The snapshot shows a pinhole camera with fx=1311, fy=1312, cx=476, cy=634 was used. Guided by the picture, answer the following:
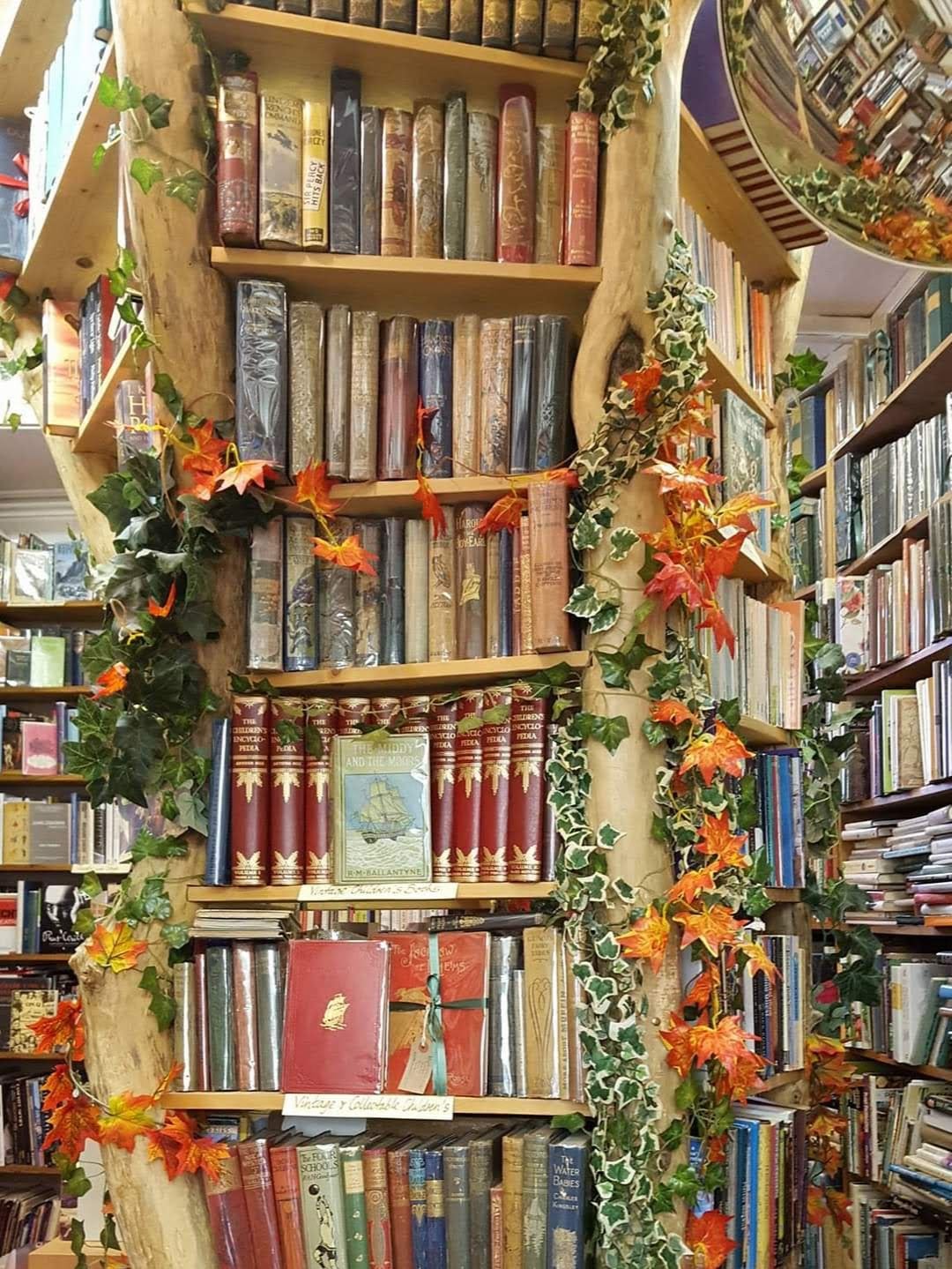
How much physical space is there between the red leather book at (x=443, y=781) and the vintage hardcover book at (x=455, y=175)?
0.68 metres

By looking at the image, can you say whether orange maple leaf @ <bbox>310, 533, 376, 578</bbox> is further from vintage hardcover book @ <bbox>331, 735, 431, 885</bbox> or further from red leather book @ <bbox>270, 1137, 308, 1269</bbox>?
red leather book @ <bbox>270, 1137, 308, 1269</bbox>

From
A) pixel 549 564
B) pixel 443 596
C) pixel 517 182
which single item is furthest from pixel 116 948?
pixel 517 182

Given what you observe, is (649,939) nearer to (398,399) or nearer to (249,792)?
(249,792)

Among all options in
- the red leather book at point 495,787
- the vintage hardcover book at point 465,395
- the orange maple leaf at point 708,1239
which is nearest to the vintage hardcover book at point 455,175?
the vintage hardcover book at point 465,395

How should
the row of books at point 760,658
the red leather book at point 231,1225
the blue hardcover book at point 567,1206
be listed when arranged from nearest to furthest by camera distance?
the blue hardcover book at point 567,1206, the red leather book at point 231,1225, the row of books at point 760,658

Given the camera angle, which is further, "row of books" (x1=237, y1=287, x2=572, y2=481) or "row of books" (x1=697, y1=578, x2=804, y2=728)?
"row of books" (x1=697, y1=578, x2=804, y2=728)

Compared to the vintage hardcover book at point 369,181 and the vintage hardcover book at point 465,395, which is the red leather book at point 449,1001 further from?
the vintage hardcover book at point 369,181

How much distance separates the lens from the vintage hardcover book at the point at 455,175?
6.35ft

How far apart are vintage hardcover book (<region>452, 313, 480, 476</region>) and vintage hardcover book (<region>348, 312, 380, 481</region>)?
118 mm

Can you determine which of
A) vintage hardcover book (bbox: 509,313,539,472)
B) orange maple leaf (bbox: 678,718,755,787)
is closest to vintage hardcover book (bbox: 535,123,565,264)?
vintage hardcover book (bbox: 509,313,539,472)

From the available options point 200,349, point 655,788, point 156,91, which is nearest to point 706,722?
point 655,788

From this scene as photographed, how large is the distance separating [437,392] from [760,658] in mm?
770

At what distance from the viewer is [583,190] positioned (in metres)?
1.91

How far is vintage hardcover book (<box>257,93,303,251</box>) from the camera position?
1888 millimetres
